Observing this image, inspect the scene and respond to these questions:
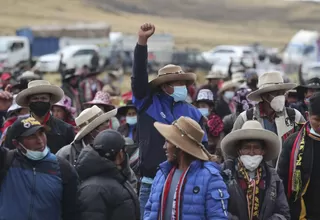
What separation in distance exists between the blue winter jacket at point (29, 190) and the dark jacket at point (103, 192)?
25 centimetres

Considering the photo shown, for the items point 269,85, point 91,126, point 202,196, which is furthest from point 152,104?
point 202,196

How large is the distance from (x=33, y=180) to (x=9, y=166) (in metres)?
0.21

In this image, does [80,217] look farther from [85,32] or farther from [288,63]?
[85,32]

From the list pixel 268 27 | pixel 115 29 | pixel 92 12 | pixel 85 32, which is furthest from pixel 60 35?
pixel 268 27

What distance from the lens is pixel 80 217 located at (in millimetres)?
7105

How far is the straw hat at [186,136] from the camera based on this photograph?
22.3 feet

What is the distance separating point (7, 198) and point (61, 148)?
251 cm

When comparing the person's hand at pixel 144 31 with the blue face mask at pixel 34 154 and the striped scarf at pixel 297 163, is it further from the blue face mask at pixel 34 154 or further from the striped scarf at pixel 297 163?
the blue face mask at pixel 34 154

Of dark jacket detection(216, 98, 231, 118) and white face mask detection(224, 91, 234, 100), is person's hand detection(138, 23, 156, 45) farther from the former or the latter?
white face mask detection(224, 91, 234, 100)

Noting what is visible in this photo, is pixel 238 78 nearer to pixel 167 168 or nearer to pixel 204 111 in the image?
pixel 204 111

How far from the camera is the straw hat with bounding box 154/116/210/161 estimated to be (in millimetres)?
6789

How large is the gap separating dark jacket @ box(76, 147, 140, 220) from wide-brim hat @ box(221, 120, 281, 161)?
0.99m

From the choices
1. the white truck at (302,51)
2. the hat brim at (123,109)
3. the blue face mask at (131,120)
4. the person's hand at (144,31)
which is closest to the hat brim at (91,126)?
the person's hand at (144,31)

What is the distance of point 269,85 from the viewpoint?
9938mm
